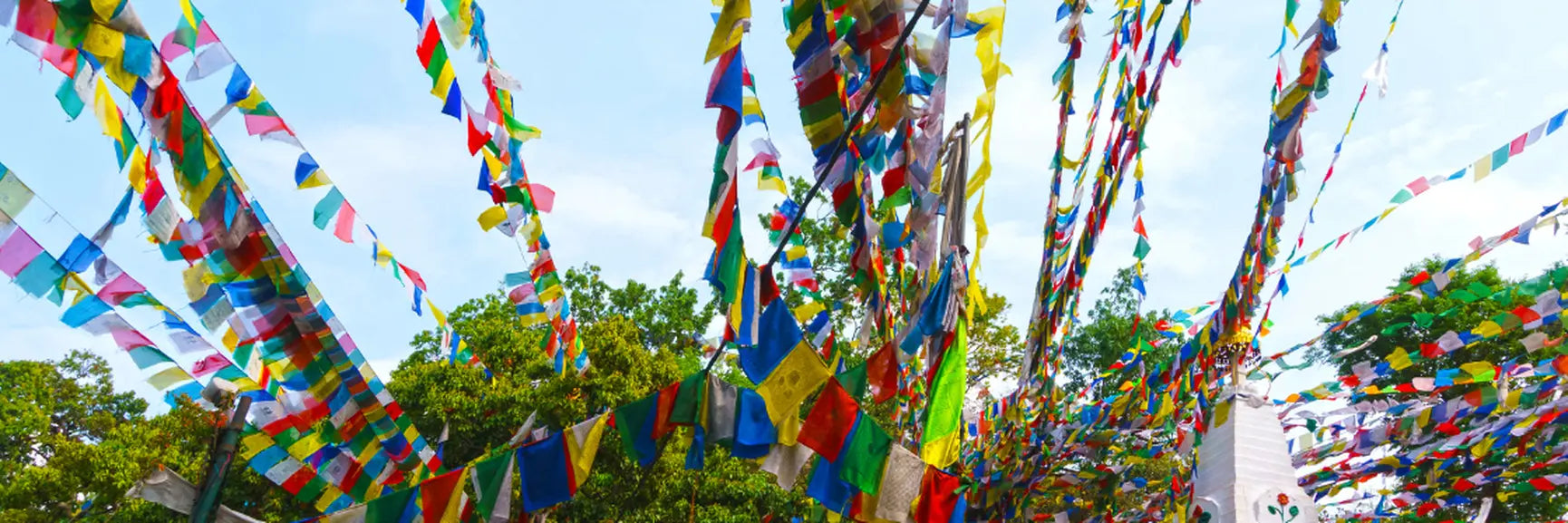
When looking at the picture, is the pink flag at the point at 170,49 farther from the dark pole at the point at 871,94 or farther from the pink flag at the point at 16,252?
the dark pole at the point at 871,94

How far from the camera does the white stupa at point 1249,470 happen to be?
4.06 metres

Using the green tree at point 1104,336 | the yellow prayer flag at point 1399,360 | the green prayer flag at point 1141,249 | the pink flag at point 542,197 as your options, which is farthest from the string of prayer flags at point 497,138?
the green tree at point 1104,336

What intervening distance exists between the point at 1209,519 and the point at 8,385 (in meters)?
28.4

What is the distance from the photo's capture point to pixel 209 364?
3936 millimetres

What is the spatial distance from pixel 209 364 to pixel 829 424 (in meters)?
2.46

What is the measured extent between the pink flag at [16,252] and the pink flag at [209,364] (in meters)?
0.91

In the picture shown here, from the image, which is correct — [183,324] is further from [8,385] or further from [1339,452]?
[8,385]

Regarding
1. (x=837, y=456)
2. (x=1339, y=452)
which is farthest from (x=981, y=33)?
(x=1339, y=452)

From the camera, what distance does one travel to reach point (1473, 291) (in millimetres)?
4359

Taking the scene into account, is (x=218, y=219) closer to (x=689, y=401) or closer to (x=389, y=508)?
(x=389, y=508)

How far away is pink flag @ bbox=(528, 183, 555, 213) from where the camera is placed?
3.96 m

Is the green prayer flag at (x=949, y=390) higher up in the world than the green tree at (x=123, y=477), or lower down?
lower down

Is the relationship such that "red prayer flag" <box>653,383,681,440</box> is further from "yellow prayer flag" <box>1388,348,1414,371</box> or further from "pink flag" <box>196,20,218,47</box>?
"yellow prayer flag" <box>1388,348,1414,371</box>

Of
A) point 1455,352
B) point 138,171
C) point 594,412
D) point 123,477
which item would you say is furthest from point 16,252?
point 1455,352
